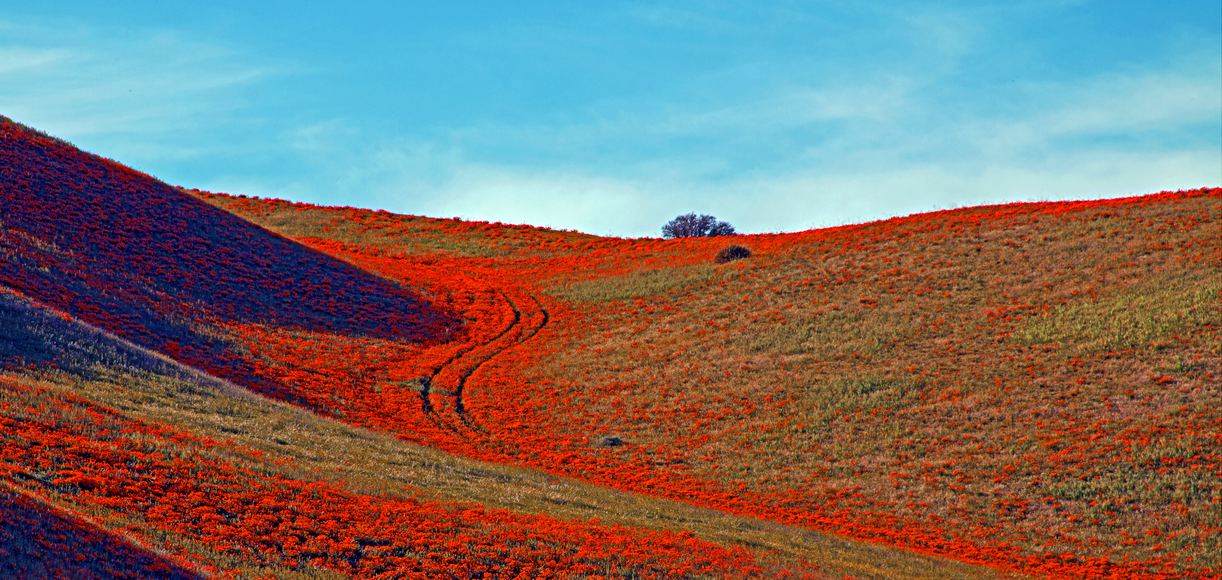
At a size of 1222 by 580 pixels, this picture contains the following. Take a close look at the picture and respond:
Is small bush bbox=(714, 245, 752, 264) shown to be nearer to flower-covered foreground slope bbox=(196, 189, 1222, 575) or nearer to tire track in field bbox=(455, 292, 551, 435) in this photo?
flower-covered foreground slope bbox=(196, 189, 1222, 575)

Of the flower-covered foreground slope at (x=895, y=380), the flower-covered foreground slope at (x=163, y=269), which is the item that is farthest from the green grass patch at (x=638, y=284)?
the flower-covered foreground slope at (x=163, y=269)

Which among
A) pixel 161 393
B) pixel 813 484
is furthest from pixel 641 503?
pixel 161 393

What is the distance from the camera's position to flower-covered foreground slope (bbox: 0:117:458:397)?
45594 millimetres

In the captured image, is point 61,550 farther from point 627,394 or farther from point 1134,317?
point 1134,317

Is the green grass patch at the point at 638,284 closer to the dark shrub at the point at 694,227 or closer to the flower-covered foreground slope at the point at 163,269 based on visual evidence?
the flower-covered foreground slope at the point at 163,269

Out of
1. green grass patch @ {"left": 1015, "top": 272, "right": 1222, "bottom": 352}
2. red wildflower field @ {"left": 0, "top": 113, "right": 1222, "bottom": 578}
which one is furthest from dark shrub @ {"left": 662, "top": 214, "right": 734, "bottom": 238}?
green grass patch @ {"left": 1015, "top": 272, "right": 1222, "bottom": 352}

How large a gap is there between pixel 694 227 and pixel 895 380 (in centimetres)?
7456

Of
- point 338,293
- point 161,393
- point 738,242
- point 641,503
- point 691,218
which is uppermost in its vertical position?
point 691,218

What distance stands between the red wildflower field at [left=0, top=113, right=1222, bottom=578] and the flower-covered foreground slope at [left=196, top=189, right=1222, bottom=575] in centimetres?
17

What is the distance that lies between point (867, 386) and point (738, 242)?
1175 inches

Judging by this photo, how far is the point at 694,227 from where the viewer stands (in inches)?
4628

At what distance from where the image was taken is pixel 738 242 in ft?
238

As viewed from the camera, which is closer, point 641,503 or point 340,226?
point 641,503

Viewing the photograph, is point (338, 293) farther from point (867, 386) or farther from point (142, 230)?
point (867, 386)
